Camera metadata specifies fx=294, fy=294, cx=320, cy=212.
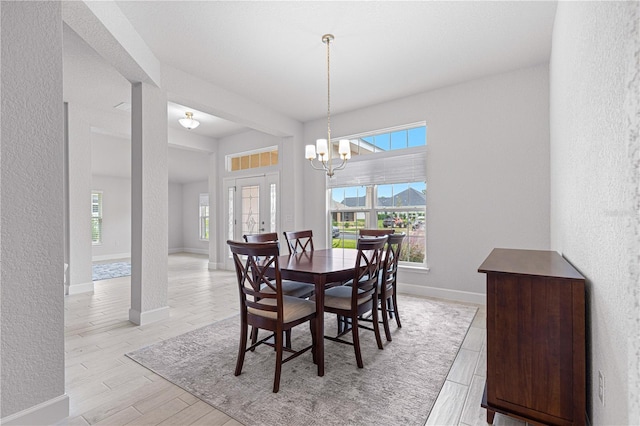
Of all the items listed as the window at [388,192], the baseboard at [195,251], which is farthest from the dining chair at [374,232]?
the baseboard at [195,251]

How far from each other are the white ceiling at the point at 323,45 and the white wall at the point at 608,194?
45.8 inches

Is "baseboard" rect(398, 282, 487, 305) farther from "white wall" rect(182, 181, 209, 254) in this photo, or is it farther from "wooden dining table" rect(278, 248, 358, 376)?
"white wall" rect(182, 181, 209, 254)

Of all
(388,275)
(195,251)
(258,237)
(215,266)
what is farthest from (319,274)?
(195,251)

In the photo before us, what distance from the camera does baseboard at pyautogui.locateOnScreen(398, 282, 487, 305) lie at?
3.90 m

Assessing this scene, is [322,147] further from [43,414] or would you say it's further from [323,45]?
[43,414]

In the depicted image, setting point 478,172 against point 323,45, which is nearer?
point 323,45

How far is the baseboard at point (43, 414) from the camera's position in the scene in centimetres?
150

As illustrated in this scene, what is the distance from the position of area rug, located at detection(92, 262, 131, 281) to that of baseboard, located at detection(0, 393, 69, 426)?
4.91 metres

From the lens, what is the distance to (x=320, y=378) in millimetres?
2137

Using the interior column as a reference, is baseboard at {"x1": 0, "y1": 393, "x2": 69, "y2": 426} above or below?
below

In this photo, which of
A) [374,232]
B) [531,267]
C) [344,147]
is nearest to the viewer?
[531,267]

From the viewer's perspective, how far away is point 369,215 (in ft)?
16.0

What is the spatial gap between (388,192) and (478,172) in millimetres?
1305

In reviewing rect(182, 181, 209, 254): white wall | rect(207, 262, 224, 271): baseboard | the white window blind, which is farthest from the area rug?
the white window blind
